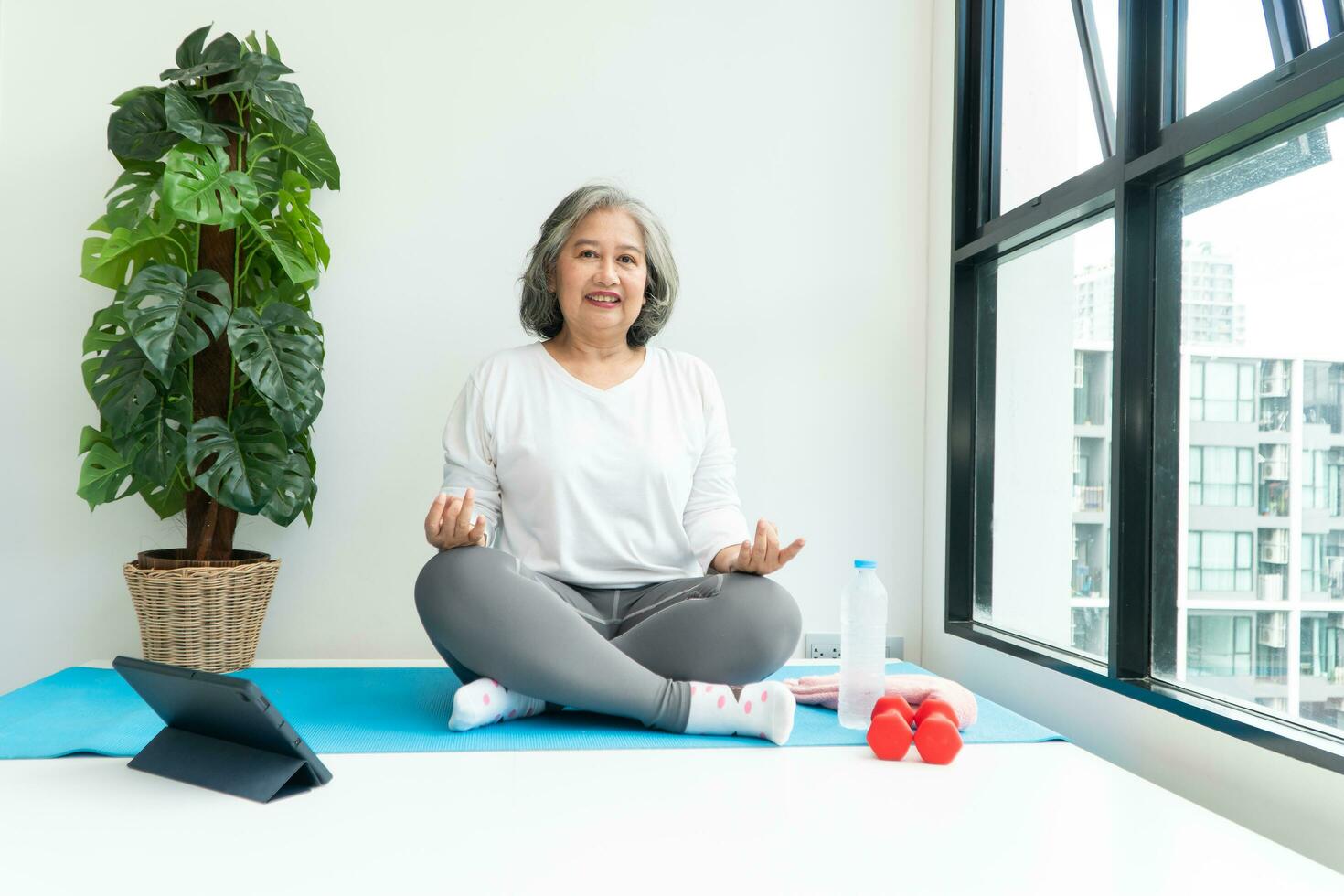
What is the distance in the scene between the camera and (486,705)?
1.79 metres

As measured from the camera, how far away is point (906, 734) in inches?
64.6

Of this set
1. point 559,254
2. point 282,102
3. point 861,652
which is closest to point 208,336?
point 282,102

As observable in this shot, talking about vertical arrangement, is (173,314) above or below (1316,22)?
below

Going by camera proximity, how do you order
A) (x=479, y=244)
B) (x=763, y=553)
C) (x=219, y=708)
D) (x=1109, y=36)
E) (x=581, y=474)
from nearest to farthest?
(x=219, y=708) → (x=763, y=553) → (x=581, y=474) → (x=1109, y=36) → (x=479, y=244)

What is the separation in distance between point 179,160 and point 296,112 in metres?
0.32

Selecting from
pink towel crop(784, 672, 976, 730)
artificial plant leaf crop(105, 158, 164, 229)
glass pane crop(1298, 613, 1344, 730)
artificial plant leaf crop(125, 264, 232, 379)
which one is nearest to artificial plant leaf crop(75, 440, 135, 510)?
artificial plant leaf crop(125, 264, 232, 379)

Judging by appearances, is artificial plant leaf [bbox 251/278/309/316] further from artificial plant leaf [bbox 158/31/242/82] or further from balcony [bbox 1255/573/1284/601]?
balcony [bbox 1255/573/1284/601]

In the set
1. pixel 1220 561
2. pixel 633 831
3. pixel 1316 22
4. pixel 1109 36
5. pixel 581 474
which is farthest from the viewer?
pixel 1109 36

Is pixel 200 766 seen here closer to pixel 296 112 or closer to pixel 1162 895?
pixel 1162 895

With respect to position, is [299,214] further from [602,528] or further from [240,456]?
[602,528]

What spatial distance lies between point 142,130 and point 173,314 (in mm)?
468

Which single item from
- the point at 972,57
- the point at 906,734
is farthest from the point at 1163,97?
the point at 906,734

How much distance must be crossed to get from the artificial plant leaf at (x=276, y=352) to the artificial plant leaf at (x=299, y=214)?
17 cm

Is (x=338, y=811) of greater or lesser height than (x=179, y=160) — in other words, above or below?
below
